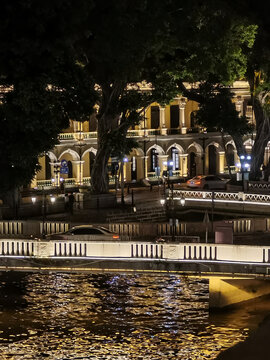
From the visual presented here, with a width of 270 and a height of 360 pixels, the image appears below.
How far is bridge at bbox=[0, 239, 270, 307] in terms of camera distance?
46.2 meters

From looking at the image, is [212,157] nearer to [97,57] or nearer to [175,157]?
[175,157]

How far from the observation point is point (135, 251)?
1858 inches

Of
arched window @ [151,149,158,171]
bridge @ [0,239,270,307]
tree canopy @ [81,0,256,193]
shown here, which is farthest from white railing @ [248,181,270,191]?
bridge @ [0,239,270,307]

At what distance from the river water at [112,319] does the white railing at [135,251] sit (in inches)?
119

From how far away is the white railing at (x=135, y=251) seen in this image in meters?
46.2

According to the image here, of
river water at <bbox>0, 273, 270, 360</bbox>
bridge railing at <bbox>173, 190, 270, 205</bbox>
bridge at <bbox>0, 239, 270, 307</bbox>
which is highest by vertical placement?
bridge railing at <bbox>173, 190, 270, 205</bbox>

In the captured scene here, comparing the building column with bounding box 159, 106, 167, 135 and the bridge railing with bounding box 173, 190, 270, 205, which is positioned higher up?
the building column with bounding box 159, 106, 167, 135

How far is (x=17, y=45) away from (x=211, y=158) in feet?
176

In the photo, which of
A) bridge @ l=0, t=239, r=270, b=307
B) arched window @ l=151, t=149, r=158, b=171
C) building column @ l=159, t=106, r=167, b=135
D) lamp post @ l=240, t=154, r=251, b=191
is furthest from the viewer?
arched window @ l=151, t=149, r=158, b=171

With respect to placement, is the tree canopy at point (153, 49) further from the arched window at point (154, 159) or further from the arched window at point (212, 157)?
the arched window at point (212, 157)

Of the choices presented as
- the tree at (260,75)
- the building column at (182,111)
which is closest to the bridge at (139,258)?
the tree at (260,75)

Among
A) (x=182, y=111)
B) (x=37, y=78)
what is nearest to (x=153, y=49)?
(x=37, y=78)

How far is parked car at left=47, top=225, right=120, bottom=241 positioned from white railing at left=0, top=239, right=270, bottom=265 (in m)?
5.13

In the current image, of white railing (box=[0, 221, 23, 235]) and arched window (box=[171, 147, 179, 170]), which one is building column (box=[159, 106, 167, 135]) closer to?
arched window (box=[171, 147, 179, 170])
